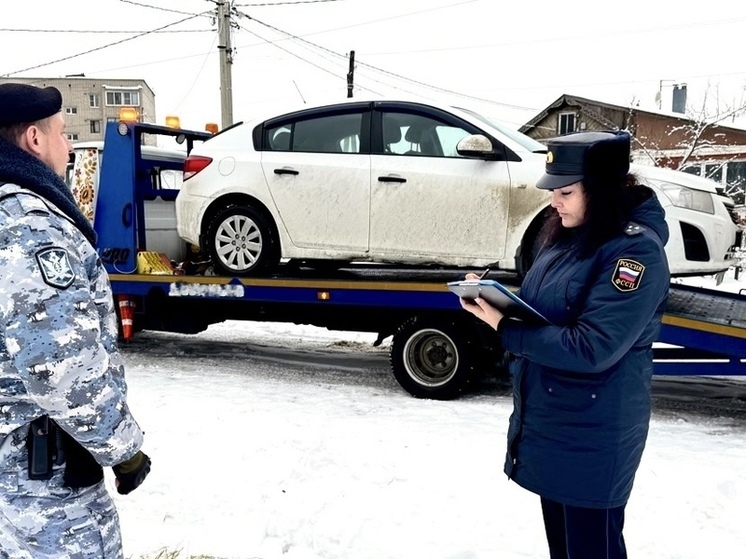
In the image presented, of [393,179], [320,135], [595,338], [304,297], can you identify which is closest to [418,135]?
[393,179]

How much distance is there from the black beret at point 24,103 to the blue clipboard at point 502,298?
1283mm

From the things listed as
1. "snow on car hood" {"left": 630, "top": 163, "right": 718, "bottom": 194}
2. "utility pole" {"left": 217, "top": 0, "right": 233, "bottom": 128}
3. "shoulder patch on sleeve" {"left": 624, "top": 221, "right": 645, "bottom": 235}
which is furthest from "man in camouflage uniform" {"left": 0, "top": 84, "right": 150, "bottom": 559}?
"utility pole" {"left": 217, "top": 0, "right": 233, "bottom": 128}

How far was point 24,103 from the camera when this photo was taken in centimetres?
172

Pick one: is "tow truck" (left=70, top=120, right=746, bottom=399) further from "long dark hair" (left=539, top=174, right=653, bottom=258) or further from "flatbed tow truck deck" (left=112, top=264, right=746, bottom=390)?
"long dark hair" (left=539, top=174, right=653, bottom=258)

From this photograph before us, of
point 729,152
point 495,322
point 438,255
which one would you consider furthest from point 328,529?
point 729,152

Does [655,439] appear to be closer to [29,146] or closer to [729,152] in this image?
[29,146]

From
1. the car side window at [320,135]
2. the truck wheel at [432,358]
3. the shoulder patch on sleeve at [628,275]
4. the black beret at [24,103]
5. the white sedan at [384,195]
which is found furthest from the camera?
the car side window at [320,135]

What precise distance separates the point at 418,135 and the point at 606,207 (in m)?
3.85

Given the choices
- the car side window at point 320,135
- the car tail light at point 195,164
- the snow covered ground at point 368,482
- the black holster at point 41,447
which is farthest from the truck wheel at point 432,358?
the black holster at point 41,447

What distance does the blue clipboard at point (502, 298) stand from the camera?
213cm

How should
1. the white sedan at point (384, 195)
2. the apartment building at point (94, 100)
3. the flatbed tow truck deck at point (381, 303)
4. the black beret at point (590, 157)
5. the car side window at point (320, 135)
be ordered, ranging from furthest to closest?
the apartment building at point (94, 100) < the car side window at point (320, 135) < the white sedan at point (384, 195) < the flatbed tow truck deck at point (381, 303) < the black beret at point (590, 157)

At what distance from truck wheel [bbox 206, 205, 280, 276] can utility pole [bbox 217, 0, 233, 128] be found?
39.6 feet

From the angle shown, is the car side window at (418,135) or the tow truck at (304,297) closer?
the tow truck at (304,297)

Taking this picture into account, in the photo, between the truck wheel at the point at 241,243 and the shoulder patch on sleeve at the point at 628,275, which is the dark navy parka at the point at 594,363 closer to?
the shoulder patch on sleeve at the point at 628,275
